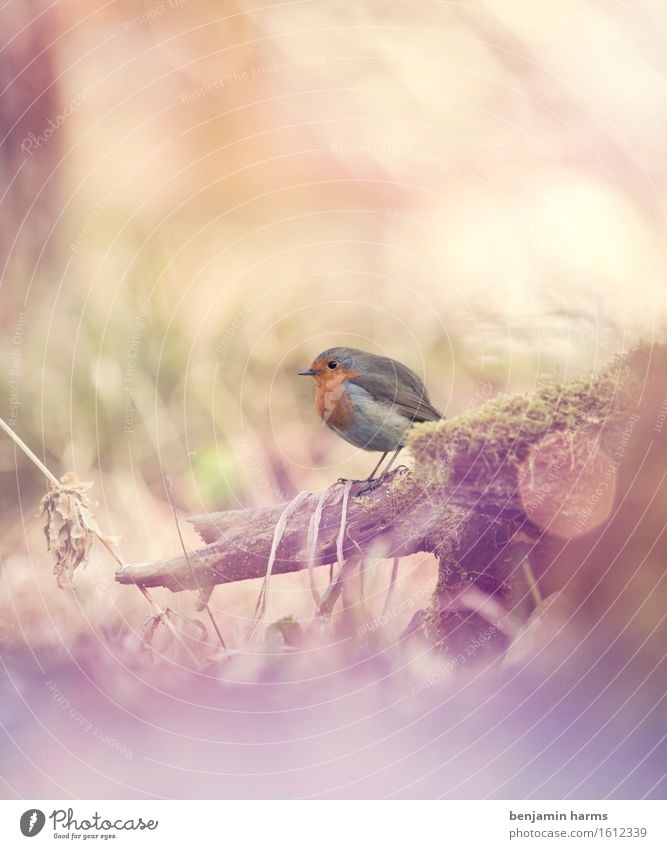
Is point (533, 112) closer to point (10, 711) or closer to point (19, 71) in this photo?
point (19, 71)

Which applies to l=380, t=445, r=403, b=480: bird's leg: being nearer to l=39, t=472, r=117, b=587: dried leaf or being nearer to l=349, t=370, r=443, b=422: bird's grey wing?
l=349, t=370, r=443, b=422: bird's grey wing

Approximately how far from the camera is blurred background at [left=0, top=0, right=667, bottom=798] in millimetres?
1588

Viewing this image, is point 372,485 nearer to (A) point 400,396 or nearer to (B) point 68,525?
(A) point 400,396

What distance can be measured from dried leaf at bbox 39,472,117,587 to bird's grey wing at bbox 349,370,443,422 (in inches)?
24.7

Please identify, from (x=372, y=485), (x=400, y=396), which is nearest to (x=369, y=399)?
(x=400, y=396)

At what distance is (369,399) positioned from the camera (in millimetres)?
1514

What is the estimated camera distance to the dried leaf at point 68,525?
1627 mm

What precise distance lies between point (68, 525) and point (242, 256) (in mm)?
684

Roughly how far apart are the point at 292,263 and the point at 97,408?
523 millimetres

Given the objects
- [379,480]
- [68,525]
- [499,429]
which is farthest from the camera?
[68,525]

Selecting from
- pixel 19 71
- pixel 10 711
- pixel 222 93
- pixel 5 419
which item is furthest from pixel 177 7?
pixel 10 711

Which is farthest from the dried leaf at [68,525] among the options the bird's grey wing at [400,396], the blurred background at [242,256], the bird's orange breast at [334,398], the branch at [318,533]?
the bird's grey wing at [400,396]

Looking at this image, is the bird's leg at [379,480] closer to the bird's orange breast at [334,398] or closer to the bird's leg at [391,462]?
the bird's leg at [391,462]

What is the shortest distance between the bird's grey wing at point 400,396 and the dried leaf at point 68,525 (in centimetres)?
63
